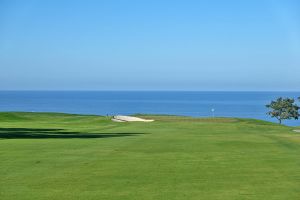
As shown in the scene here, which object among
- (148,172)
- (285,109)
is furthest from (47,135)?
(285,109)

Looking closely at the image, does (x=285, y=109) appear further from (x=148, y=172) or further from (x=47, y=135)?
(x=148, y=172)

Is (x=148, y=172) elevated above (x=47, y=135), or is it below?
above

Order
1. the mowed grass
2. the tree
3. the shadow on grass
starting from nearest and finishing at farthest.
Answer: the mowed grass
the shadow on grass
the tree

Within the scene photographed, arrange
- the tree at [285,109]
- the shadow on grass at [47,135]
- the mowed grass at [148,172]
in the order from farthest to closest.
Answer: the tree at [285,109]
the shadow on grass at [47,135]
the mowed grass at [148,172]

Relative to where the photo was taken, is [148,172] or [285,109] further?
[285,109]

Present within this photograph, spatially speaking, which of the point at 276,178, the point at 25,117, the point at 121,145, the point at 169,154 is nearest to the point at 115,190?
the point at 276,178

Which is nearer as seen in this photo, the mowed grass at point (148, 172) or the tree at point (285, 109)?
the mowed grass at point (148, 172)

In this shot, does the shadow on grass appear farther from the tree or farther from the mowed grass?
the tree

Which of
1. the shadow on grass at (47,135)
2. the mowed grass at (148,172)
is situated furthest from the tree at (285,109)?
the mowed grass at (148,172)

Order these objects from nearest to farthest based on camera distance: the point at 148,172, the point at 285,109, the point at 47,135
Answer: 1. the point at 148,172
2. the point at 47,135
3. the point at 285,109

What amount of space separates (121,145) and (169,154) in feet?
16.8

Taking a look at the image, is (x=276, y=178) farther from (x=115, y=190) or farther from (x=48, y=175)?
(x=48, y=175)

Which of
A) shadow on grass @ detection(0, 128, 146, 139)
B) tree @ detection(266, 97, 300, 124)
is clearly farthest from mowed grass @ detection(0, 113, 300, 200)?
tree @ detection(266, 97, 300, 124)

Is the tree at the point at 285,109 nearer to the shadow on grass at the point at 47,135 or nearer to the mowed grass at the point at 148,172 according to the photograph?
the shadow on grass at the point at 47,135
